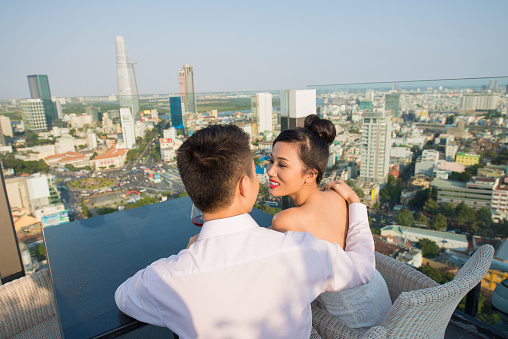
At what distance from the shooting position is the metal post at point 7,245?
7.03 ft

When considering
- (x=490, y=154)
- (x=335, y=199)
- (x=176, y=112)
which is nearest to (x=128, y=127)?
Answer: (x=176, y=112)

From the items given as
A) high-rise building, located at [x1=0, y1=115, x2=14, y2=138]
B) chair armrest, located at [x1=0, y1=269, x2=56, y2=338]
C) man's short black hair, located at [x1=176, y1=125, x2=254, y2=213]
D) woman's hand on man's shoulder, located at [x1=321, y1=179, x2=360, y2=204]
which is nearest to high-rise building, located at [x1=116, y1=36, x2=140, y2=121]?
high-rise building, located at [x1=0, y1=115, x2=14, y2=138]

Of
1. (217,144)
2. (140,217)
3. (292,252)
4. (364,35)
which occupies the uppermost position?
(364,35)

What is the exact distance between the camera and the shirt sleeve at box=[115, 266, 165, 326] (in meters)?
0.75

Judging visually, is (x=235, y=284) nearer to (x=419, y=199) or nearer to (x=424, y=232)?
(x=424, y=232)

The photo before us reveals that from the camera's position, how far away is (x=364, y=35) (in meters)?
11.8

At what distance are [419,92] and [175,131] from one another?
10.8 feet

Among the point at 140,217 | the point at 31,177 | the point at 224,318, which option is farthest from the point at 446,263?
the point at 31,177

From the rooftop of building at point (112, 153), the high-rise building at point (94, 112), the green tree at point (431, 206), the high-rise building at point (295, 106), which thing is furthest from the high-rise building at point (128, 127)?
the green tree at point (431, 206)

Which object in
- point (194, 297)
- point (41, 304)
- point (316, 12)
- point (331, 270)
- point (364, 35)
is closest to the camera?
point (194, 297)

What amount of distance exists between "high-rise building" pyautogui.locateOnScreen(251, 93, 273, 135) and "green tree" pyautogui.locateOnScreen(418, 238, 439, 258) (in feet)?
7.49

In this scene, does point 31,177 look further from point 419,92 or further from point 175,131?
point 419,92

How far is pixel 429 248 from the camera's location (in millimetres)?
3623

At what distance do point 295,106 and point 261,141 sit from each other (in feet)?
1.93
